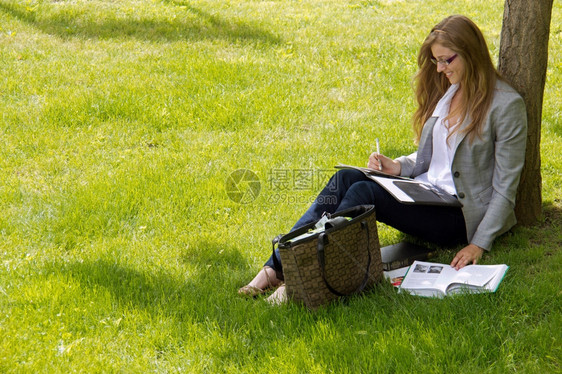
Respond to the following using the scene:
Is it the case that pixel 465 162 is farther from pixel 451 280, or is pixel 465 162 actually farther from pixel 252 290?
pixel 252 290

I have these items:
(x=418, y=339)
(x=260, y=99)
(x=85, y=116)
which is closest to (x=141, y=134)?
(x=85, y=116)

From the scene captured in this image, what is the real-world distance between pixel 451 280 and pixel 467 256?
25cm

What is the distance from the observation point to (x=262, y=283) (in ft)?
12.6

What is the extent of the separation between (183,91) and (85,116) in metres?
1.04

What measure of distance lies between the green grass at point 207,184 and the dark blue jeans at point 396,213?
196 millimetres

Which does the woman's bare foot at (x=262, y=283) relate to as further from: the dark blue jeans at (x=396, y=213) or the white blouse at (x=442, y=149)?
the white blouse at (x=442, y=149)

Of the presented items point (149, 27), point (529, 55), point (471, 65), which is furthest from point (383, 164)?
point (149, 27)

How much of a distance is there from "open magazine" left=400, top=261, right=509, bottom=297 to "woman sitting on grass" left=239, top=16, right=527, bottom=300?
0.11m

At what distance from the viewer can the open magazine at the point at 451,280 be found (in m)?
3.45

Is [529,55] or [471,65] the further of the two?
[529,55]

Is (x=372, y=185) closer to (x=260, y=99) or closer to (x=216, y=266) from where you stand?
(x=216, y=266)

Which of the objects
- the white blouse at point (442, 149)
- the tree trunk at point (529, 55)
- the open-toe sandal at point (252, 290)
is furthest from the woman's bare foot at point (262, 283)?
the tree trunk at point (529, 55)

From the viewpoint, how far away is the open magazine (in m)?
3.45

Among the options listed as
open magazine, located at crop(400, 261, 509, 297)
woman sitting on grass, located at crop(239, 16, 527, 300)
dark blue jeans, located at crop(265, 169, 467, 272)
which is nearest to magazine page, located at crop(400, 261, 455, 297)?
open magazine, located at crop(400, 261, 509, 297)
